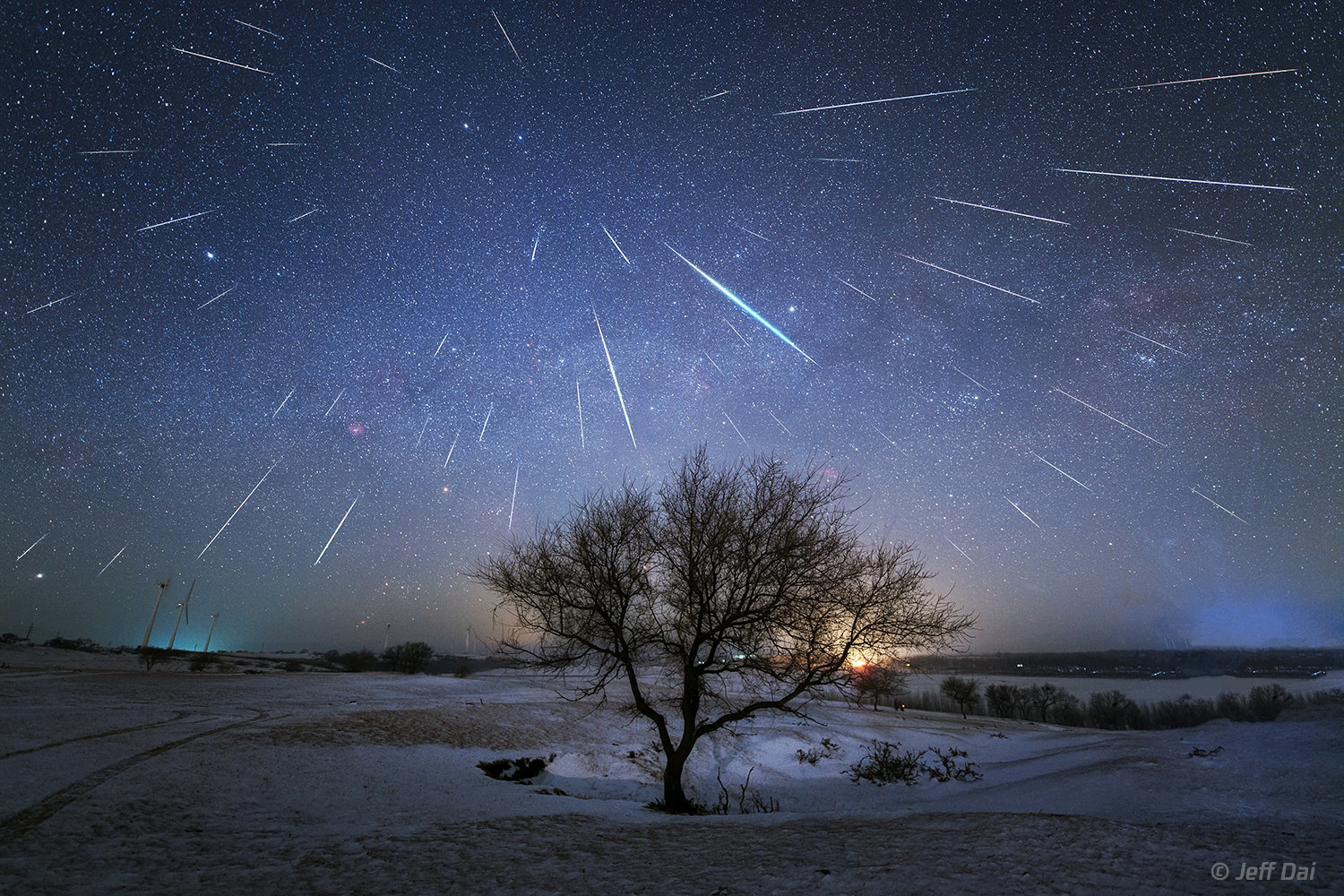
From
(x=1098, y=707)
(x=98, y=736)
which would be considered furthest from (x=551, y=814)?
(x=1098, y=707)

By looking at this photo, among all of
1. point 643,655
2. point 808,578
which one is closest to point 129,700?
point 643,655

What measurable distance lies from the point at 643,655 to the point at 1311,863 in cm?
1086

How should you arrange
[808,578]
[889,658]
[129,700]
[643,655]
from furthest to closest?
[129,700], [643,655], [889,658], [808,578]

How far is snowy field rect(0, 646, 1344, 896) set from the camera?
5.61m

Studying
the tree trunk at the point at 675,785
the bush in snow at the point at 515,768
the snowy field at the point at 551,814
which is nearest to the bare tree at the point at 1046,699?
the snowy field at the point at 551,814

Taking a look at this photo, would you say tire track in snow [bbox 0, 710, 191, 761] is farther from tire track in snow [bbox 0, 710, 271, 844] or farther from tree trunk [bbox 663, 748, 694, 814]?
tree trunk [bbox 663, 748, 694, 814]

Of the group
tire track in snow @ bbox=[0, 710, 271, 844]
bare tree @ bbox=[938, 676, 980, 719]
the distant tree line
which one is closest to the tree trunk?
tire track in snow @ bbox=[0, 710, 271, 844]

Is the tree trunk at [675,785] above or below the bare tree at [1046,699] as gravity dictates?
above

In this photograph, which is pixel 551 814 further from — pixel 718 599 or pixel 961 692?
pixel 961 692

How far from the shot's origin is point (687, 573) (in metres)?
12.3

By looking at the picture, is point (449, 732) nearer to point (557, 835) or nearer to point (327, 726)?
point (327, 726)

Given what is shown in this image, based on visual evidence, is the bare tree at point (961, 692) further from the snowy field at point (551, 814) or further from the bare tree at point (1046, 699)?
the snowy field at point (551, 814)

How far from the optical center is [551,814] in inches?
363

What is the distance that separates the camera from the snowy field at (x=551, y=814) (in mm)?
5609
